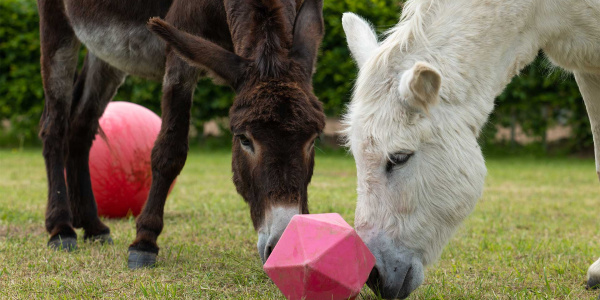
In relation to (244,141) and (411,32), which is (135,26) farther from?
(411,32)

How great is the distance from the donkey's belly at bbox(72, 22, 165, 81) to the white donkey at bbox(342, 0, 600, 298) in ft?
6.46

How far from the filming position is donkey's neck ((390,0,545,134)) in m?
3.02

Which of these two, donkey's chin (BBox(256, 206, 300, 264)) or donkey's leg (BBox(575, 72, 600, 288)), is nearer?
donkey's chin (BBox(256, 206, 300, 264))

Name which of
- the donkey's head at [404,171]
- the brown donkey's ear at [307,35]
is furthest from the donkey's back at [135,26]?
the donkey's head at [404,171]

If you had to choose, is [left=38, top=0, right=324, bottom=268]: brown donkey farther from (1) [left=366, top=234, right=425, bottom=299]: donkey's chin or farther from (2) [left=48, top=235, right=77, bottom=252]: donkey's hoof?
(1) [left=366, top=234, right=425, bottom=299]: donkey's chin

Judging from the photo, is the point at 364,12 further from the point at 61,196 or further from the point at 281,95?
the point at 281,95

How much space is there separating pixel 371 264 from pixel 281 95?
3.34 feet

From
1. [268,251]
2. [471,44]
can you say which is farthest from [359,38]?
[268,251]

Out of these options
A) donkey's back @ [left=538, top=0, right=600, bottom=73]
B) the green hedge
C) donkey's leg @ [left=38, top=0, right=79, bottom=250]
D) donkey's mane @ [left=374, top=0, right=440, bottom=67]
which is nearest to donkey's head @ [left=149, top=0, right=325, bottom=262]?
donkey's mane @ [left=374, top=0, right=440, bottom=67]

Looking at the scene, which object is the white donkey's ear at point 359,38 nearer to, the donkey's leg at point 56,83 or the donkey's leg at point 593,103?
the donkey's leg at point 593,103

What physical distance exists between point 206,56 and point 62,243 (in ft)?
7.07

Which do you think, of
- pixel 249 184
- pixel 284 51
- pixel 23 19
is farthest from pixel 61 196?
pixel 23 19

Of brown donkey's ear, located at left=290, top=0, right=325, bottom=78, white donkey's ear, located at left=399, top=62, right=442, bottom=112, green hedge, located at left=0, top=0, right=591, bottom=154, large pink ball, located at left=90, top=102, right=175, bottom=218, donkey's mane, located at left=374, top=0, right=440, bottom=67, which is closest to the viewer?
white donkey's ear, located at left=399, top=62, right=442, bottom=112

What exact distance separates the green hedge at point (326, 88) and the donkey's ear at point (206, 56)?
985 centimetres
